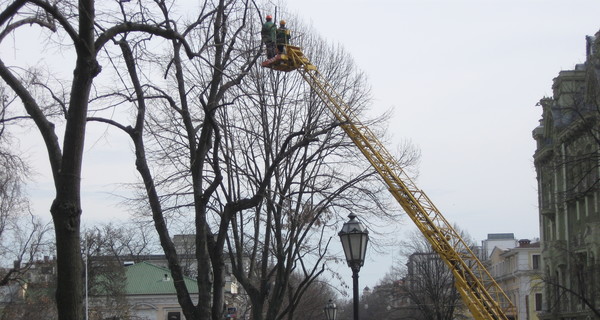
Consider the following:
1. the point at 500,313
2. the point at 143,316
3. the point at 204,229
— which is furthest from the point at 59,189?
the point at 143,316

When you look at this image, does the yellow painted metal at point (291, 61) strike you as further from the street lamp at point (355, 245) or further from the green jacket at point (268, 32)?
the street lamp at point (355, 245)

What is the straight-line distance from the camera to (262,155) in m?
26.1

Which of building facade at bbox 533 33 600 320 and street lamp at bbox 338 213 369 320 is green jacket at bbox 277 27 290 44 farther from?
building facade at bbox 533 33 600 320

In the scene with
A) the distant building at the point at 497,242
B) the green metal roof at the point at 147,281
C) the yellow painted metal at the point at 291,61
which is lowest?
the green metal roof at the point at 147,281

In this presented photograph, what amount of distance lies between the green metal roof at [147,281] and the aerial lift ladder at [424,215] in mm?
47459

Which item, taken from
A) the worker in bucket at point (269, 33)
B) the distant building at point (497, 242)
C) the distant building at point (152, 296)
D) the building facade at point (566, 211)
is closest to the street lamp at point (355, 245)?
the worker in bucket at point (269, 33)

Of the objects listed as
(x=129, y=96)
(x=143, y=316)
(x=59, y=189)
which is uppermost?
(x=129, y=96)

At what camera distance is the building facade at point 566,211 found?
113 ft

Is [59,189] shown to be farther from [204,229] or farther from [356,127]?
[356,127]

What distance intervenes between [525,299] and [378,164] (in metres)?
53.5

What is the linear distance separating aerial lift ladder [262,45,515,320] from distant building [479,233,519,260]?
80344 mm

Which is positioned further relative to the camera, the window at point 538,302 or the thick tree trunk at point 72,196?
the window at point 538,302

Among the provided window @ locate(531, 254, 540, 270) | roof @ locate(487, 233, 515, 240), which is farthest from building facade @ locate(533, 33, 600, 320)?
roof @ locate(487, 233, 515, 240)

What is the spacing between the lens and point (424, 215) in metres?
26.1
